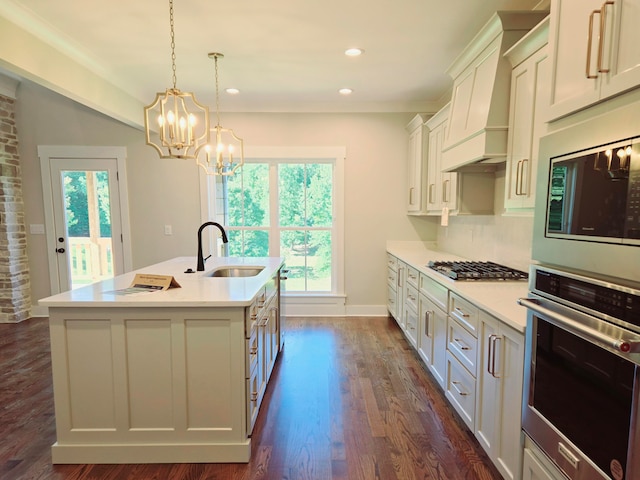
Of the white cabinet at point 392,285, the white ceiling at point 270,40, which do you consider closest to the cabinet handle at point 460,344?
the white cabinet at point 392,285

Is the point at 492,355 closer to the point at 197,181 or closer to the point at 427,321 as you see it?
the point at 427,321

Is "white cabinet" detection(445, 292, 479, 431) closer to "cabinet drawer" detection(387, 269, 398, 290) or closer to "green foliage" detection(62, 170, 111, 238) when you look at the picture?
"cabinet drawer" detection(387, 269, 398, 290)

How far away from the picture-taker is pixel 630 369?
92 cm

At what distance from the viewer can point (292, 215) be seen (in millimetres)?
4551

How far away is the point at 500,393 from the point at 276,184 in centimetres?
352

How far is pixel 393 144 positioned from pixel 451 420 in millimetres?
3200

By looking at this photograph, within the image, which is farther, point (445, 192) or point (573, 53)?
point (445, 192)

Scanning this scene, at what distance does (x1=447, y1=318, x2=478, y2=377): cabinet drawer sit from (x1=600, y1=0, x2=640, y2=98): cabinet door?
1352 mm

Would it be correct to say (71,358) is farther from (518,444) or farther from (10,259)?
(10,259)

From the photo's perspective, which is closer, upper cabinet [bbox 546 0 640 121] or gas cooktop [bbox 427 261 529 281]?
upper cabinet [bbox 546 0 640 121]

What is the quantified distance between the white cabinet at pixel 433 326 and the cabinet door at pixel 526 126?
0.79 metres

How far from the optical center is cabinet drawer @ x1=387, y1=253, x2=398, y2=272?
400 centimetres

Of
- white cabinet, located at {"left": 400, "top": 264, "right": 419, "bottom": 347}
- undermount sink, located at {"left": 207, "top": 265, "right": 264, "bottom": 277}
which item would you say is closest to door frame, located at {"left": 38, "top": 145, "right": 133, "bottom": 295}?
undermount sink, located at {"left": 207, "top": 265, "right": 264, "bottom": 277}

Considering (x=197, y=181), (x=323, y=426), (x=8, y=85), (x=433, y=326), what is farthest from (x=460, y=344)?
(x=8, y=85)
